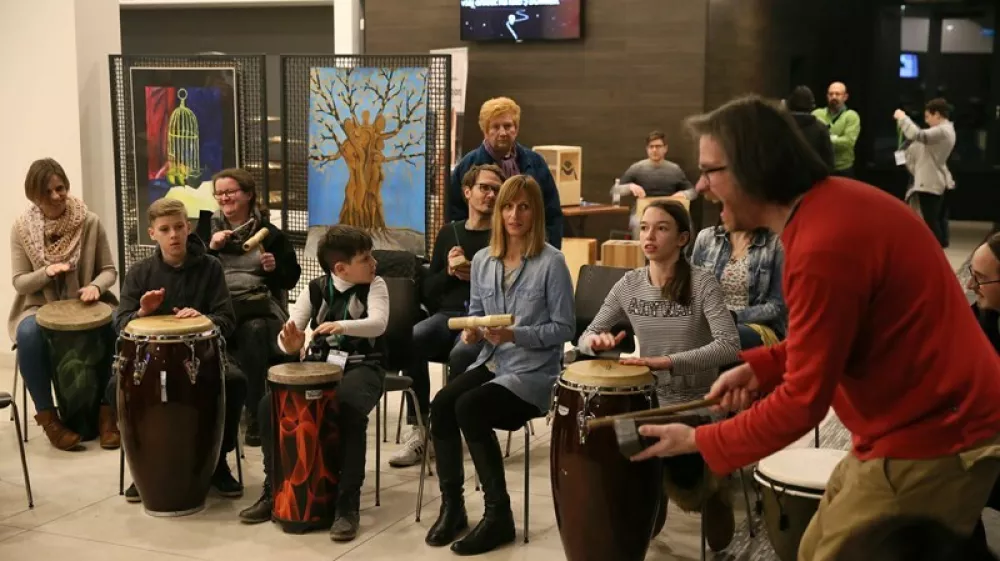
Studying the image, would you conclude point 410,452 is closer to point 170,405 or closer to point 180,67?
point 170,405

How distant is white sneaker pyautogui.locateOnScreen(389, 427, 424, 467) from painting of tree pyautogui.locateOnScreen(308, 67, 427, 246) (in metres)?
1.89

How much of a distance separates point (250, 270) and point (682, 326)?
2.16 metres

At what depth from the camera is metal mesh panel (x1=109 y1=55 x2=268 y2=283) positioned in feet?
21.8

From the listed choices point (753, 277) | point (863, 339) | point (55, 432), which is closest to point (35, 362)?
point (55, 432)

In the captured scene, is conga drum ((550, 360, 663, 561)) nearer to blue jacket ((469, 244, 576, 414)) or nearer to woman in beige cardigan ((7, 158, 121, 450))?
blue jacket ((469, 244, 576, 414))

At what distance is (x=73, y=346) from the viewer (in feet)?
16.5

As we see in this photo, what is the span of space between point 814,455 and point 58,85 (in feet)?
16.1

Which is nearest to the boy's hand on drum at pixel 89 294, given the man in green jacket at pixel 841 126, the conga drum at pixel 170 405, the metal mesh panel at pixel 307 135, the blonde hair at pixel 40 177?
the blonde hair at pixel 40 177

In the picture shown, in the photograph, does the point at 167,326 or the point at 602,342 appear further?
the point at 167,326

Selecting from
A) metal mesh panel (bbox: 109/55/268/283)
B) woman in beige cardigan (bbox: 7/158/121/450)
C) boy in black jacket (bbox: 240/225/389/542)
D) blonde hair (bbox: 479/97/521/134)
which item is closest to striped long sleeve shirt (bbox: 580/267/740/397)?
boy in black jacket (bbox: 240/225/389/542)

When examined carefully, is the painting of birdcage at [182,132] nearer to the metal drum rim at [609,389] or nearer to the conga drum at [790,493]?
the metal drum rim at [609,389]

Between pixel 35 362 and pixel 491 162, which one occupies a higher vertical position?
pixel 491 162

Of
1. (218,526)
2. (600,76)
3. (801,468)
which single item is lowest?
(218,526)

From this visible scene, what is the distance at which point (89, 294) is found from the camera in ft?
16.9
